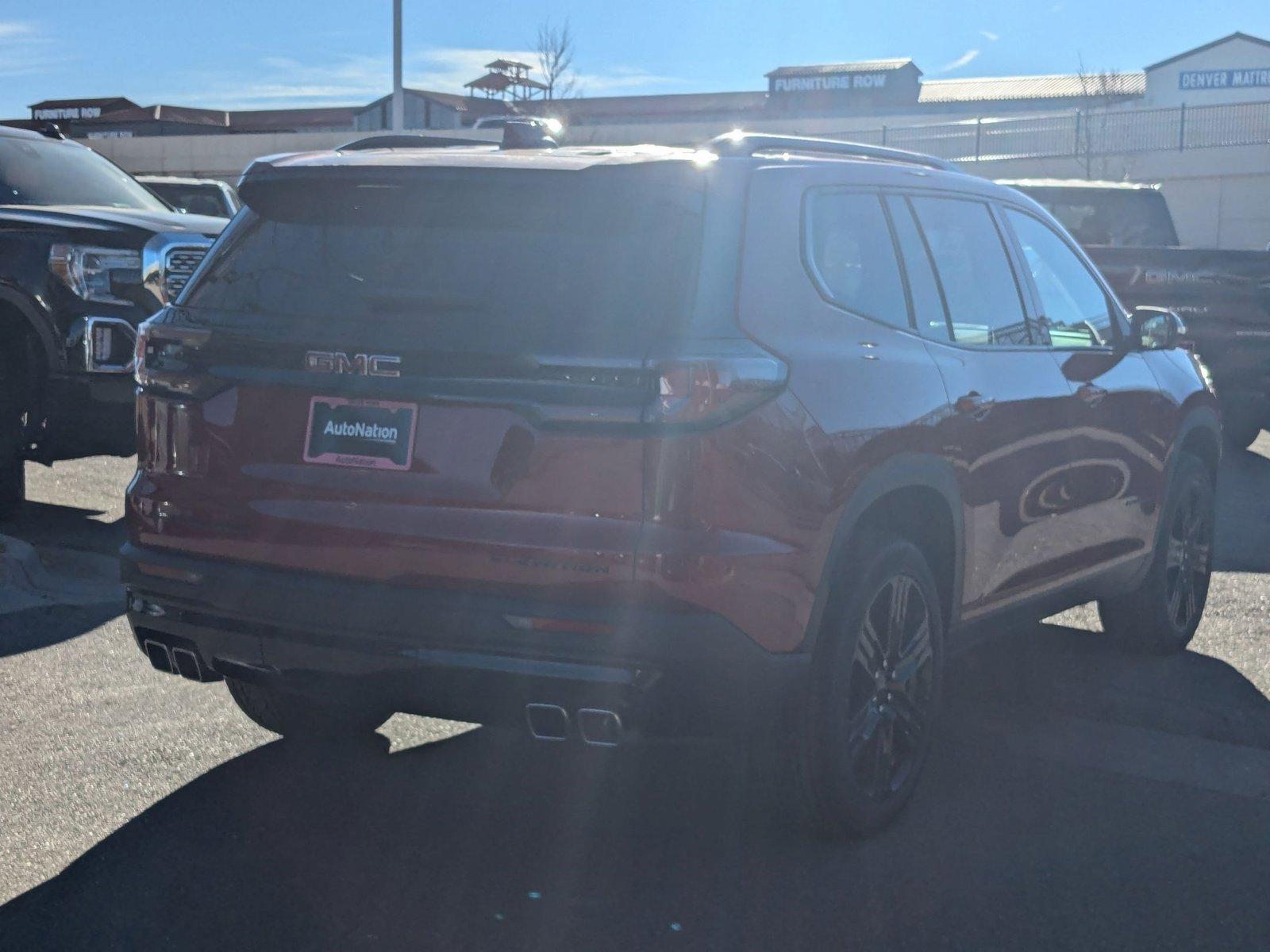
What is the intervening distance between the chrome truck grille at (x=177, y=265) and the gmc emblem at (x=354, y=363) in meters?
4.64

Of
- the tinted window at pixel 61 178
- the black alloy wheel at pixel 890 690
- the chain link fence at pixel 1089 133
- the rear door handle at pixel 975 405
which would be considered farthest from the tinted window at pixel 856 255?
the chain link fence at pixel 1089 133

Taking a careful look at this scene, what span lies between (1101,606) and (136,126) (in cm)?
7235

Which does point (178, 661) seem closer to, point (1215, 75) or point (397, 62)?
point (397, 62)

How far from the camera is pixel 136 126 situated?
7331 centimetres

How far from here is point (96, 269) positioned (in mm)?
8375

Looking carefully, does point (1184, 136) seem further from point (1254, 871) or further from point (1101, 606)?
point (1254, 871)

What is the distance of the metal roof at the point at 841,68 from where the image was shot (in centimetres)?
7800

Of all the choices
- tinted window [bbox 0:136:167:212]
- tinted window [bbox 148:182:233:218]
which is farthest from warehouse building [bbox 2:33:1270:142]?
tinted window [bbox 0:136:167:212]

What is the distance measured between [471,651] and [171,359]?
1167mm

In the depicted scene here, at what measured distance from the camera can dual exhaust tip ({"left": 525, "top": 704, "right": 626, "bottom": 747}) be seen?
375 cm

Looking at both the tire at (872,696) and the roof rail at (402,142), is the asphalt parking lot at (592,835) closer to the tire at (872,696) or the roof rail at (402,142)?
the tire at (872,696)

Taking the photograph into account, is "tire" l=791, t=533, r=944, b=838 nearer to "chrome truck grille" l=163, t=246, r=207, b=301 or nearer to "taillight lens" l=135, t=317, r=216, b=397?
"taillight lens" l=135, t=317, r=216, b=397

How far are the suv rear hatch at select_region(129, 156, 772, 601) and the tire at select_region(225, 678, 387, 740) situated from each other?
36.6 inches

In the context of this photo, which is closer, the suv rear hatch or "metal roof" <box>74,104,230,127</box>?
the suv rear hatch
